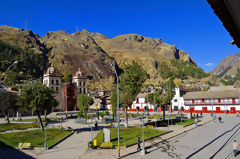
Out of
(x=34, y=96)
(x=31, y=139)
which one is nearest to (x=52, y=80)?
(x=34, y=96)

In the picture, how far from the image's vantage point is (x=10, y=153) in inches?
808

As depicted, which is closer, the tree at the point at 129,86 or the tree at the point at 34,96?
the tree at the point at 34,96

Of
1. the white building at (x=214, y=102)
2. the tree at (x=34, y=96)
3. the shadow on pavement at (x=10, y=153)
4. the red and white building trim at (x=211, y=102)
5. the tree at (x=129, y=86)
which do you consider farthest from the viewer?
the red and white building trim at (x=211, y=102)

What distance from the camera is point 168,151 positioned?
20.6 metres

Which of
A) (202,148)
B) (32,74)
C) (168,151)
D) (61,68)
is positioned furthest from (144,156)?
(61,68)

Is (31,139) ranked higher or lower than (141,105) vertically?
lower

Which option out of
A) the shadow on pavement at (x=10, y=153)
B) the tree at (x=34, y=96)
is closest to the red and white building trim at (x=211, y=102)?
the tree at (x=34, y=96)

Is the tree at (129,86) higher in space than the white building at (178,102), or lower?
higher

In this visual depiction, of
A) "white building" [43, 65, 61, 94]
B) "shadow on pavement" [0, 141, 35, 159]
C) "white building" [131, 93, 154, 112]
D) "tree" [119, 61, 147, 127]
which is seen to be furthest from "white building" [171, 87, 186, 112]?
"shadow on pavement" [0, 141, 35, 159]

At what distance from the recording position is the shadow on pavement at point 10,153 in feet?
62.4

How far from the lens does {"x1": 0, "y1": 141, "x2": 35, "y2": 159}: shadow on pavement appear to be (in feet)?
62.4

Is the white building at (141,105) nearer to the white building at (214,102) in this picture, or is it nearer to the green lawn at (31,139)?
the white building at (214,102)

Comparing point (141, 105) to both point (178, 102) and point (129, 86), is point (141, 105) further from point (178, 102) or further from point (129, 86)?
point (129, 86)

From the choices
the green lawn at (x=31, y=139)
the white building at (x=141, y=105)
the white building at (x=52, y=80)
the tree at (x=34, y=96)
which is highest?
the white building at (x=52, y=80)
